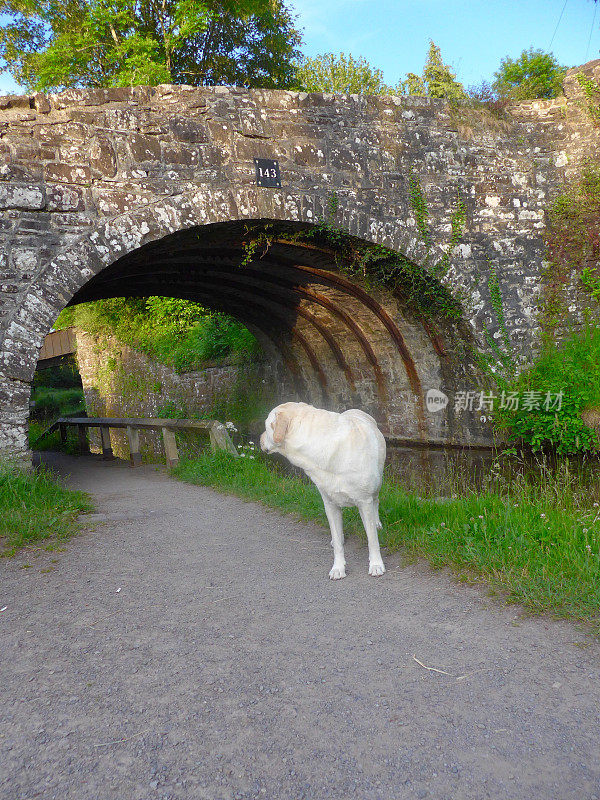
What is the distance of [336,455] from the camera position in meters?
3.43

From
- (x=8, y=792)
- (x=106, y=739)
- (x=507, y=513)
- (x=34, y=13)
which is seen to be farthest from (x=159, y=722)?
(x=34, y=13)

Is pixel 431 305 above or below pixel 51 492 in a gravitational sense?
above

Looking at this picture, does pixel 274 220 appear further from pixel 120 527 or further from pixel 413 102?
pixel 120 527

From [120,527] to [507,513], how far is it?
3198 millimetres

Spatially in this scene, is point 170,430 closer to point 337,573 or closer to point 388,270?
point 388,270

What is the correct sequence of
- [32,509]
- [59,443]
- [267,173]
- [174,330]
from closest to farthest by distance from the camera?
[32,509], [267,173], [174,330], [59,443]

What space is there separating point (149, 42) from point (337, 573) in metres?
13.4

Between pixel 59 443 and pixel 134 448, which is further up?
pixel 134 448

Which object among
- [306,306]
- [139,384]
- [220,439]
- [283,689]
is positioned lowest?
[283,689]

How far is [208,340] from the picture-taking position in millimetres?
13977

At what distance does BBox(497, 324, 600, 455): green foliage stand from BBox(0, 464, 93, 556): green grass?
525 cm

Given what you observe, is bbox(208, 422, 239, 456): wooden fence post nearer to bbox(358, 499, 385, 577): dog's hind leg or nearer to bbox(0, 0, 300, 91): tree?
bbox(358, 499, 385, 577): dog's hind leg

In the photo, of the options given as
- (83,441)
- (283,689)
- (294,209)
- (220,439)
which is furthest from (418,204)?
(83,441)

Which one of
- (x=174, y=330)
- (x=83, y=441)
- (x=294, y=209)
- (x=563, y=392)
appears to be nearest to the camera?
(x=294, y=209)
